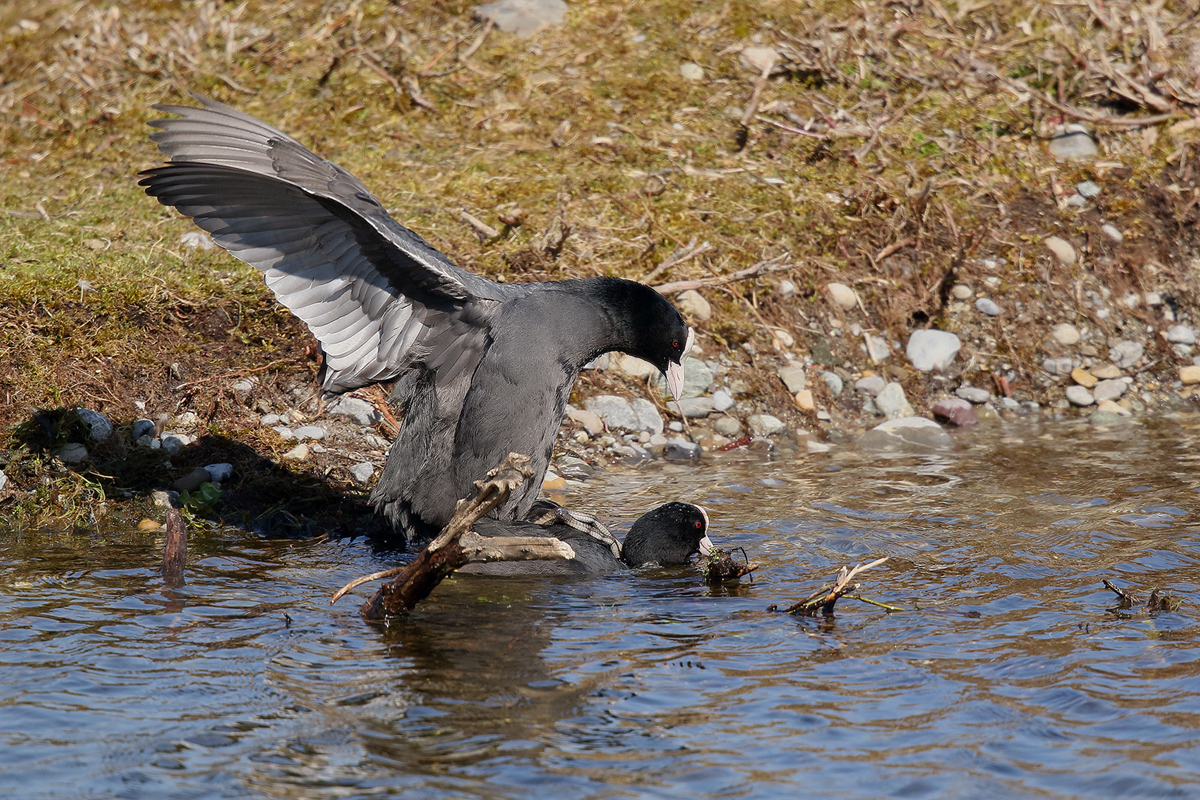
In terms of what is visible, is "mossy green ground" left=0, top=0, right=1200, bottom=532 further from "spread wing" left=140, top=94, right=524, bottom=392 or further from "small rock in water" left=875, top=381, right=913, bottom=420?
"spread wing" left=140, top=94, right=524, bottom=392

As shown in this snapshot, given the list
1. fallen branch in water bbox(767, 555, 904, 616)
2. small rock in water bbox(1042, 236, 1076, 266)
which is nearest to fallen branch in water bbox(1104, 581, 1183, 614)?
fallen branch in water bbox(767, 555, 904, 616)

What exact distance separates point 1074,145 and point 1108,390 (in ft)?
6.79

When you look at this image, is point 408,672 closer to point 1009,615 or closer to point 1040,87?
point 1009,615

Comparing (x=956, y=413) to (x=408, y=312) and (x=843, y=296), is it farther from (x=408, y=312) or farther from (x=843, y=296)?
(x=408, y=312)

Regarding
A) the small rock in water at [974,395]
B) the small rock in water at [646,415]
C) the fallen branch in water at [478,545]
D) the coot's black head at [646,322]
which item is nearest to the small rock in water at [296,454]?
the coot's black head at [646,322]

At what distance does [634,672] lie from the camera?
3.80 meters

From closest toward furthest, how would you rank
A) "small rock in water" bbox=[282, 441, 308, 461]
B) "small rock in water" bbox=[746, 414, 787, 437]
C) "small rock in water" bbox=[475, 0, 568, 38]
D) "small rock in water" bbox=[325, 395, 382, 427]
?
"small rock in water" bbox=[282, 441, 308, 461] → "small rock in water" bbox=[325, 395, 382, 427] → "small rock in water" bbox=[746, 414, 787, 437] → "small rock in water" bbox=[475, 0, 568, 38]

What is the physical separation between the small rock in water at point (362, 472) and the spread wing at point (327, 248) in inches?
36.5

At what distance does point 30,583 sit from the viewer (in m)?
4.58

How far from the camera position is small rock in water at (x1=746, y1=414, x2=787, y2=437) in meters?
7.00

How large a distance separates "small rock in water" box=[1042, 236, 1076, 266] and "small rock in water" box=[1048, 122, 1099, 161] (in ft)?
2.91

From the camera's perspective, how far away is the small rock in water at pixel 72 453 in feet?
18.5

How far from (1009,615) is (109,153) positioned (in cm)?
699

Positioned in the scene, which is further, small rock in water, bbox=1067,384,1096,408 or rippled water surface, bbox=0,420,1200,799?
small rock in water, bbox=1067,384,1096,408
